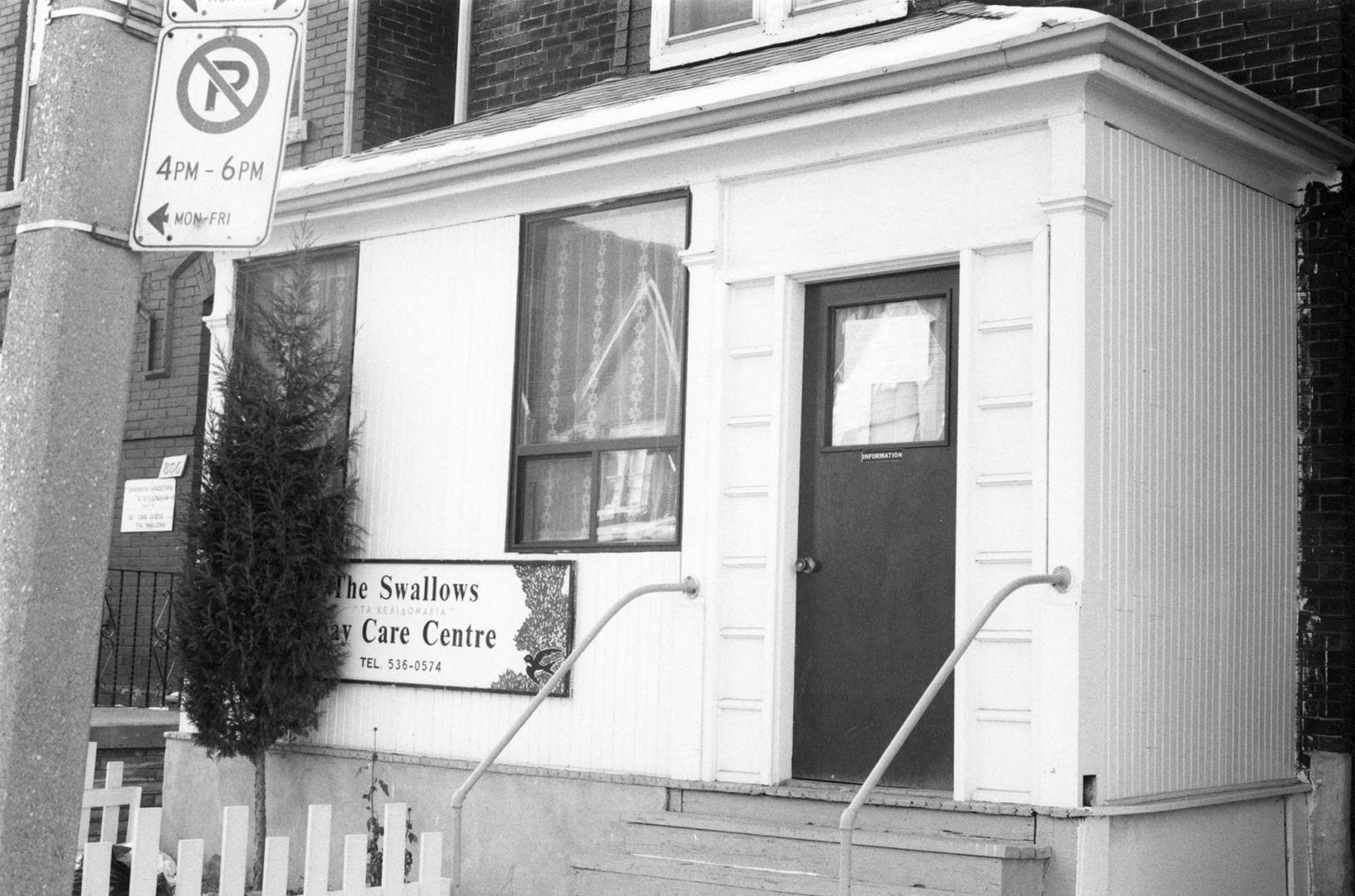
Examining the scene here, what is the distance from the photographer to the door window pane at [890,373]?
23.6 ft

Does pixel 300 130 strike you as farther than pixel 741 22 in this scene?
Yes

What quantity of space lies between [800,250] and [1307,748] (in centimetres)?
331

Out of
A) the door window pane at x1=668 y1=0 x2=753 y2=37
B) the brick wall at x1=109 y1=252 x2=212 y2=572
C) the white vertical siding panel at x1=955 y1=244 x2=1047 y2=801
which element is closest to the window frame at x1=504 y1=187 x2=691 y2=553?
the white vertical siding panel at x1=955 y1=244 x2=1047 y2=801

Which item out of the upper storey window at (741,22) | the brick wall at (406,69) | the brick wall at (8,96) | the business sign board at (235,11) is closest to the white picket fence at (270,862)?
the business sign board at (235,11)

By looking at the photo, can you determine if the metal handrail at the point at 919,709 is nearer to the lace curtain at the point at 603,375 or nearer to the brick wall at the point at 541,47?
the lace curtain at the point at 603,375

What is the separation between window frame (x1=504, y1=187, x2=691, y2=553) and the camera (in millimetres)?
7926

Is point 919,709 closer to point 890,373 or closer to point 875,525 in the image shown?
point 875,525

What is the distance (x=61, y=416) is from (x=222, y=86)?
35.0 inches

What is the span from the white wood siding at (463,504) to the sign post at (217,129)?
14.0 feet

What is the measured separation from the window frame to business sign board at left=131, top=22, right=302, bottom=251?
4.16 meters

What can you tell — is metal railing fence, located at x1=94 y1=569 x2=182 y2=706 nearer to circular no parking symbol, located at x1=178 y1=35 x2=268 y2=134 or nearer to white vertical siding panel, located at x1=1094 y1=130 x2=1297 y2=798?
white vertical siding panel, located at x1=1094 y1=130 x2=1297 y2=798

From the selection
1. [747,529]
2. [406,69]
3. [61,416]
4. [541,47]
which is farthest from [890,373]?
[406,69]

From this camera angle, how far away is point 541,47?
454 inches

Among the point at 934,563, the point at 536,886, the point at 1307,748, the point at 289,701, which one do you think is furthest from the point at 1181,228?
the point at 289,701
